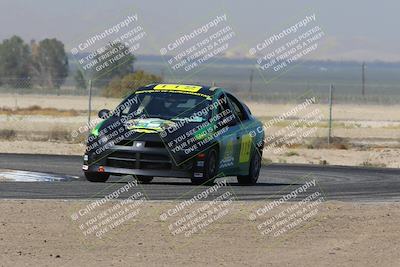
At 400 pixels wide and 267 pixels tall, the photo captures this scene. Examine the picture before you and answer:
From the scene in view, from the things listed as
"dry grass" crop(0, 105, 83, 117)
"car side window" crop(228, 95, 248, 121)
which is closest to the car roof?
"car side window" crop(228, 95, 248, 121)

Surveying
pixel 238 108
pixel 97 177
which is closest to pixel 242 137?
pixel 238 108

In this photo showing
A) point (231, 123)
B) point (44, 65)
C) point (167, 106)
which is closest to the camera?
point (167, 106)

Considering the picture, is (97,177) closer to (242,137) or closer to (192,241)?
(242,137)

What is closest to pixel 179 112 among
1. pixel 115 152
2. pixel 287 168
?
pixel 115 152

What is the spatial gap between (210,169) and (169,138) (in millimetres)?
848

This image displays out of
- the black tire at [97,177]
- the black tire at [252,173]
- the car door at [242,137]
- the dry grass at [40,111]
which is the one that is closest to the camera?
the black tire at [97,177]

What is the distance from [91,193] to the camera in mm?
15727

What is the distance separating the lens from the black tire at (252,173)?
61.5 ft

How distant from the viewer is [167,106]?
17.8m

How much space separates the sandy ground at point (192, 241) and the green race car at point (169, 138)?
278 cm

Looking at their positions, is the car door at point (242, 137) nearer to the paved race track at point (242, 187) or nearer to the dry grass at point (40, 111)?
the paved race track at point (242, 187)

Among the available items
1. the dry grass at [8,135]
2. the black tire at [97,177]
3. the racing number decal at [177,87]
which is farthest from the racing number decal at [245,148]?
the dry grass at [8,135]

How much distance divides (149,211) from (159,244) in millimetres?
2234

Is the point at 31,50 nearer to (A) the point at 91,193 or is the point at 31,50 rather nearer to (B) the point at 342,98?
(B) the point at 342,98
